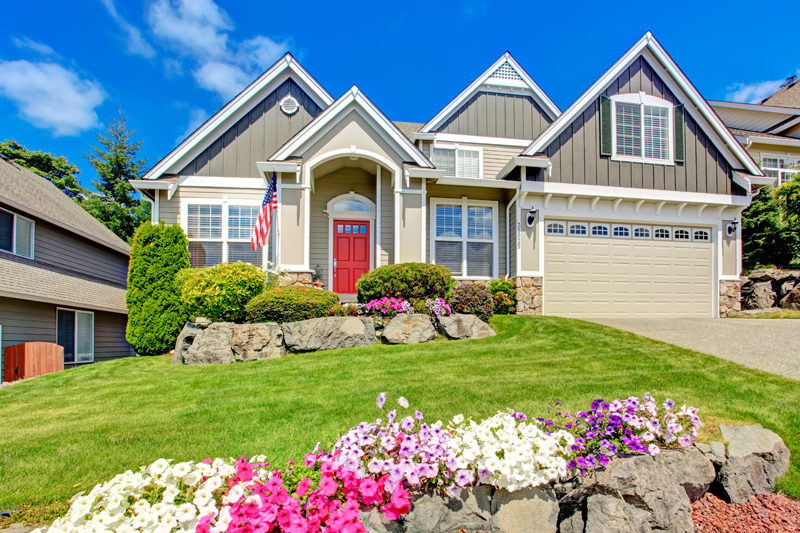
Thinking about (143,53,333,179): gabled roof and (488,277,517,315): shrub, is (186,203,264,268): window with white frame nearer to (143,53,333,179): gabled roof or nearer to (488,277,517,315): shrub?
(143,53,333,179): gabled roof

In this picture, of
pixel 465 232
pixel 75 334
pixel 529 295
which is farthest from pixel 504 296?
pixel 75 334

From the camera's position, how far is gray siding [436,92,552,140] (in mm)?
→ 13594

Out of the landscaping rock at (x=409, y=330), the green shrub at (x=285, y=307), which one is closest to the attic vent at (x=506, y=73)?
the landscaping rock at (x=409, y=330)

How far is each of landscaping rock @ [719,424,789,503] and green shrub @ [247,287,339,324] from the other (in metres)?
6.61

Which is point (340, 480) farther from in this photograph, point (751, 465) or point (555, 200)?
point (555, 200)

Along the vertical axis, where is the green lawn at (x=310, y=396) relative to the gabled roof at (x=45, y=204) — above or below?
below

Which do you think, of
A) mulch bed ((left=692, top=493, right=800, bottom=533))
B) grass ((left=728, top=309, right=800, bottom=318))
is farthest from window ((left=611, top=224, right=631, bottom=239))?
mulch bed ((left=692, top=493, right=800, bottom=533))

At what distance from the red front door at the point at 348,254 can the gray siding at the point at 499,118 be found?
411cm

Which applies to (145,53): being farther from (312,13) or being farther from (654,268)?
(654,268)

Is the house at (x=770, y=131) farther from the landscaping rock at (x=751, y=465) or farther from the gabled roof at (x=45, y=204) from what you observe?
the gabled roof at (x=45, y=204)

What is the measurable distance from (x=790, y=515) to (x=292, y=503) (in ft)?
11.1

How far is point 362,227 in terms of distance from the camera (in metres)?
11.9

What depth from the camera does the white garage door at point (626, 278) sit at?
38.0 feet

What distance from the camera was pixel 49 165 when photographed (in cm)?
2416
